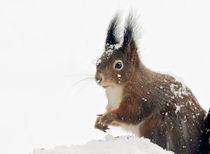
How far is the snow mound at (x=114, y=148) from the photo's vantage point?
192 cm

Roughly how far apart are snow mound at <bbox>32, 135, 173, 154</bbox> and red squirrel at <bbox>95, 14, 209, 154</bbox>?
0.93 ft

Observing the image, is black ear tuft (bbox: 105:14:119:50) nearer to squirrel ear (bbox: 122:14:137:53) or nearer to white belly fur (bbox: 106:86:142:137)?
squirrel ear (bbox: 122:14:137:53)

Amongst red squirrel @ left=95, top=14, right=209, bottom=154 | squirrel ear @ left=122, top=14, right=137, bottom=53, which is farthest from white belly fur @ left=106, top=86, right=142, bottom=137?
squirrel ear @ left=122, top=14, right=137, bottom=53

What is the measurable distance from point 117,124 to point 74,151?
53cm

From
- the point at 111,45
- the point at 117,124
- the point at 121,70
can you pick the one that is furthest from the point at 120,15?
the point at 117,124

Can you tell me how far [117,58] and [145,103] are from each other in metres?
0.34

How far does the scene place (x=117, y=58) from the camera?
251 centimetres

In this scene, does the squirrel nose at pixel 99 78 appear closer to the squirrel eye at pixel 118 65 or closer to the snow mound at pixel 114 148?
the squirrel eye at pixel 118 65

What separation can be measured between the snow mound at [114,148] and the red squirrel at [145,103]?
0.93 feet

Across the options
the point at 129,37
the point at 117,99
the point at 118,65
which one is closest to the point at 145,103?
the point at 117,99

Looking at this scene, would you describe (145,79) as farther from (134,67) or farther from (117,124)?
(117,124)

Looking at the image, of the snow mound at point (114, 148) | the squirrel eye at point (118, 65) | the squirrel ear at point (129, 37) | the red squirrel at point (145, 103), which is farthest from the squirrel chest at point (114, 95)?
the snow mound at point (114, 148)

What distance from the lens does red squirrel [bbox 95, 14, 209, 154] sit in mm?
2373

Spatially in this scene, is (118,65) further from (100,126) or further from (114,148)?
(114,148)
